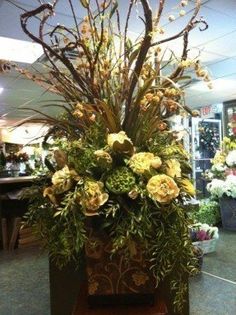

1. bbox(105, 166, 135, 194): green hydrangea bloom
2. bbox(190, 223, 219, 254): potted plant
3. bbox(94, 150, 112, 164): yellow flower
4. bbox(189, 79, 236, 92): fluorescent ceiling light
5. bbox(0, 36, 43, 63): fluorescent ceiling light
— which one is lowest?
bbox(190, 223, 219, 254): potted plant

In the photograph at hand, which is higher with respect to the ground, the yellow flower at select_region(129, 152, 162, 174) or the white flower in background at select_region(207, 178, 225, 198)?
the yellow flower at select_region(129, 152, 162, 174)

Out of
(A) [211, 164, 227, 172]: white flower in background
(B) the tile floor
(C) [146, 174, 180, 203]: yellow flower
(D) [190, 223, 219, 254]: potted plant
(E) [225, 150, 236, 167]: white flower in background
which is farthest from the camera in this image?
(A) [211, 164, 227, 172]: white flower in background

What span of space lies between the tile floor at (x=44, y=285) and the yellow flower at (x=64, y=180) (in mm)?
783

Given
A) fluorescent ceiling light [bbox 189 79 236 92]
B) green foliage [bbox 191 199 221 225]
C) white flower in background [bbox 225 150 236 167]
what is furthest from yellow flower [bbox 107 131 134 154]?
fluorescent ceiling light [bbox 189 79 236 92]

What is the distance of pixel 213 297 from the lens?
183 centimetres

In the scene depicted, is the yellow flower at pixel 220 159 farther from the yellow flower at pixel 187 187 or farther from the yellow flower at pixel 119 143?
the yellow flower at pixel 119 143

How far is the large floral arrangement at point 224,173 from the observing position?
12.3 feet

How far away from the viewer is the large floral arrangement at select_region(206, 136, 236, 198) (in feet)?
12.3

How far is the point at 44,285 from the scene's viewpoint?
210 centimetres

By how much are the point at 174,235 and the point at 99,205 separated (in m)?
0.24

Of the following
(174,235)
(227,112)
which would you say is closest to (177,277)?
(174,235)

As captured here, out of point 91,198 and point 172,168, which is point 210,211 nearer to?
point 172,168

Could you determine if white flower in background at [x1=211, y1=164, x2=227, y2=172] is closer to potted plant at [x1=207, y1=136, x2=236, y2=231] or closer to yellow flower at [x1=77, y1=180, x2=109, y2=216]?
potted plant at [x1=207, y1=136, x2=236, y2=231]

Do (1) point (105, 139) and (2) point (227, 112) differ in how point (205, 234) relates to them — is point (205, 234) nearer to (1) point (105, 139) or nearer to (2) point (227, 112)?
(1) point (105, 139)
